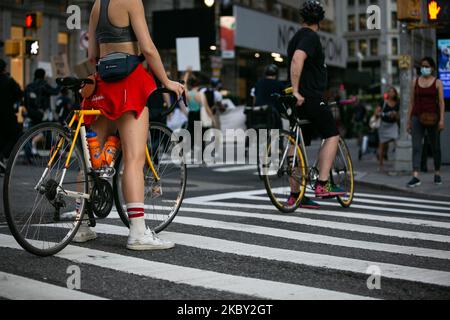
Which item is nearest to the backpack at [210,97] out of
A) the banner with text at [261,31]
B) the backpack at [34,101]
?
the backpack at [34,101]

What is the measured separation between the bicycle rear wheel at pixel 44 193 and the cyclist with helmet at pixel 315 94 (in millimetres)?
3342

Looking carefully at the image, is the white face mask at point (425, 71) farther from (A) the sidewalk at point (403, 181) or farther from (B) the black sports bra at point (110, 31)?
(B) the black sports bra at point (110, 31)

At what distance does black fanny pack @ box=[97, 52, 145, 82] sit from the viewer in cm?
548

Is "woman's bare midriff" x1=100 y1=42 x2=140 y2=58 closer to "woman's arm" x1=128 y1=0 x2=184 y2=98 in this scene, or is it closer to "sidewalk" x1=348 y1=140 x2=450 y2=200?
"woman's arm" x1=128 y1=0 x2=184 y2=98

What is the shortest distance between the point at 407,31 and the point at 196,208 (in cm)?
745

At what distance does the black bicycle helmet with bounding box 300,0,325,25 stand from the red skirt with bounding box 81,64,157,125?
329cm

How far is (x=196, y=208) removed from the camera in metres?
8.52

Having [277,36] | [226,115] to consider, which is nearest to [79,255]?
[226,115]

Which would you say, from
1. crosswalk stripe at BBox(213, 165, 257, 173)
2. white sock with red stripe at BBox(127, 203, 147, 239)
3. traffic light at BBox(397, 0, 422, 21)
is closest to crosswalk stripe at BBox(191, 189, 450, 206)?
traffic light at BBox(397, 0, 422, 21)

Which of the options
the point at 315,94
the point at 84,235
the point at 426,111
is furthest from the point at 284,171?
the point at 426,111

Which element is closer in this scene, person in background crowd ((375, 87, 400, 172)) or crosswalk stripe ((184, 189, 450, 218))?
crosswalk stripe ((184, 189, 450, 218))

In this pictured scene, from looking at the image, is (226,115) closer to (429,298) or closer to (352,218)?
(352,218)

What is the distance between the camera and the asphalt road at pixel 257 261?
4305 mm

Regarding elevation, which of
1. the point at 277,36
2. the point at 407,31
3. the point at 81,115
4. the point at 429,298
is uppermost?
the point at 277,36
